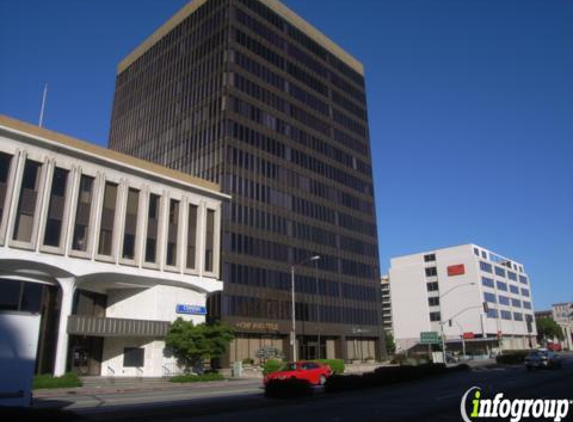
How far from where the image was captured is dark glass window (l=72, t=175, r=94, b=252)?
39.1 m

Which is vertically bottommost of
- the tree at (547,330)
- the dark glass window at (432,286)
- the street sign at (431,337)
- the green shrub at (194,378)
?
the green shrub at (194,378)

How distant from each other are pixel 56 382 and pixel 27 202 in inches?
545

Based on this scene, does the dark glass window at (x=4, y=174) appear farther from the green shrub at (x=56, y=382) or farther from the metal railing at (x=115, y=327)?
the green shrub at (x=56, y=382)

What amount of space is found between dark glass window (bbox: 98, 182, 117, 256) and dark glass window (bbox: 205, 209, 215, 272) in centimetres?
1027

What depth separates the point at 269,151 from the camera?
246 feet

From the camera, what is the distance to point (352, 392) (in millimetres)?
23891

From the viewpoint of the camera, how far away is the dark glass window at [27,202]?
36.0 m

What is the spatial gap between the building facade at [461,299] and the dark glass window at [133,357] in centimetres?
8778

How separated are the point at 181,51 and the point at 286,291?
4414 centimetres

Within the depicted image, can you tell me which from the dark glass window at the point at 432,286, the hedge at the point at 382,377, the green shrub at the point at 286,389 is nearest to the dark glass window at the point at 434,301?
the dark glass window at the point at 432,286

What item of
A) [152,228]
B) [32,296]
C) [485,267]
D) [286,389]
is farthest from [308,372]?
[485,267]

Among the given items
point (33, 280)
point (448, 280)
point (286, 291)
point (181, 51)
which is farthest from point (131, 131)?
point (448, 280)

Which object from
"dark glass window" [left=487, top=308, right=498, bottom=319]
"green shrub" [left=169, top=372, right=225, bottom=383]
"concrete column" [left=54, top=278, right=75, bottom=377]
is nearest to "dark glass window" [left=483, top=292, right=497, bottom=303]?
"dark glass window" [left=487, top=308, right=498, bottom=319]

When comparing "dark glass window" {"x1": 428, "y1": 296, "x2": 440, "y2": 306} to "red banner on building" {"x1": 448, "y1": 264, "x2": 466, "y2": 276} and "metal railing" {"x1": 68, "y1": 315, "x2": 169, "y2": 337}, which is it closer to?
"red banner on building" {"x1": 448, "y1": 264, "x2": 466, "y2": 276}
